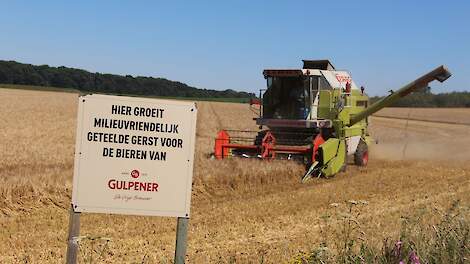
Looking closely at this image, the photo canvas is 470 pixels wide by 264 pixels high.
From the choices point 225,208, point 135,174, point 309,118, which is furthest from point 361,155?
point 135,174

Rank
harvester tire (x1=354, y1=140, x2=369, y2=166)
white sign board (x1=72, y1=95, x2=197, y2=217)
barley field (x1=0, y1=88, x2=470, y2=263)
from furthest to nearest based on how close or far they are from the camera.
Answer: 1. harvester tire (x1=354, y1=140, x2=369, y2=166)
2. barley field (x1=0, y1=88, x2=470, y2=263)
3. white sign board (x1=72, y1=95, x2=197, y2=217)

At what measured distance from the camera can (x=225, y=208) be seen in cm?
871

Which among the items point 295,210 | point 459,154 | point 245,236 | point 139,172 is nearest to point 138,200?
point 139,172

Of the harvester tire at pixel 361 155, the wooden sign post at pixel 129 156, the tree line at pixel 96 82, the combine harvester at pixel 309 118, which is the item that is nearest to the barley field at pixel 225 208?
the wooden sign post at pixel 129 156

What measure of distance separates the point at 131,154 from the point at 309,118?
34.0 ft

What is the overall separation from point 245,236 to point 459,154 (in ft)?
49.0

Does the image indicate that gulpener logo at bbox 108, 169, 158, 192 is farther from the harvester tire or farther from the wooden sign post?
the harvester tire

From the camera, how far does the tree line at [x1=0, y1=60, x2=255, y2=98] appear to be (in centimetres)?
2609

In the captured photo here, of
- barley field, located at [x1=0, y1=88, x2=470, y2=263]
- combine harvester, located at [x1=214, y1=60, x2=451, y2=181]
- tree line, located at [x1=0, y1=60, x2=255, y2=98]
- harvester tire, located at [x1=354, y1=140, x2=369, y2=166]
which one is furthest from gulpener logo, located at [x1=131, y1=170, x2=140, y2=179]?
harvester tire, located at [x1=354, y1=140, x2=369, y2=166]

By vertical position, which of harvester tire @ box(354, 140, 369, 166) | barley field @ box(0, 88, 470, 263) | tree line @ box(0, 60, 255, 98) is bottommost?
barley field @ box(0, 88, 470, 263)

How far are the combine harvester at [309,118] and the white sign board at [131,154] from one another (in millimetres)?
8883

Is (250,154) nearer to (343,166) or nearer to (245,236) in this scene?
(343,166)

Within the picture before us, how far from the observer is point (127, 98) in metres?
3.65

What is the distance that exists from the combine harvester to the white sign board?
888cm
